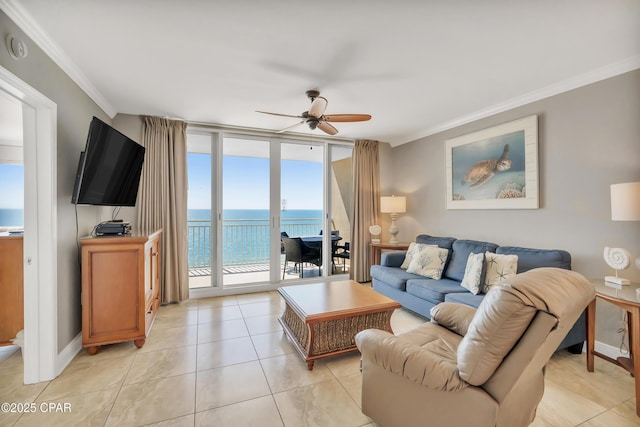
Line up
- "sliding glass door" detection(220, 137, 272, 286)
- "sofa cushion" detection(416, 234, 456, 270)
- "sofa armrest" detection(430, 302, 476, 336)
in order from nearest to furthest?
"sofa armrest" detection(430, 302, 476, 336) → "sofa cushion" detection(416, 234, 456, 270) → "sliding glass door" detection(220, 137, 272, 286)

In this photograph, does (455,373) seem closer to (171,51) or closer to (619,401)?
(619,401)

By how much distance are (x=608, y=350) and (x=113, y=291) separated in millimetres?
4302

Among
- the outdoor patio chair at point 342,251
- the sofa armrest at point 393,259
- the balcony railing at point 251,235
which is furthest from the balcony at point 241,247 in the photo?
the sofa armrest at point 393,259

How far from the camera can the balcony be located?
461 centimetres

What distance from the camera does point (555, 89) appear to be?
270cm

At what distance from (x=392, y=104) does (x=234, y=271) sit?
4.00 metres

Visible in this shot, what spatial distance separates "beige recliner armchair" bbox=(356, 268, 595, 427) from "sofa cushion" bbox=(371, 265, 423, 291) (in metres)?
1.78

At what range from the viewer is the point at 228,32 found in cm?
190

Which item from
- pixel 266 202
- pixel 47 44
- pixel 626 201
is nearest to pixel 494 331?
pixel 626 201

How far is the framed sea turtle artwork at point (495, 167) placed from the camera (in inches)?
116

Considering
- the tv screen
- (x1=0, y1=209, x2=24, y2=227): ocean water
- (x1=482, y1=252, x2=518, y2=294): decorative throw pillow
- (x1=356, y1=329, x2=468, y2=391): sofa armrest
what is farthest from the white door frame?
(x1=482, y1=252, x2=518, y2=294): decorative throw pillow

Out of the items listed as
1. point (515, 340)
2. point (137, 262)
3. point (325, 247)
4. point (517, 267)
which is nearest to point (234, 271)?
point (325, 247)

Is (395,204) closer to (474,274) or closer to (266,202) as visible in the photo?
(474,274)

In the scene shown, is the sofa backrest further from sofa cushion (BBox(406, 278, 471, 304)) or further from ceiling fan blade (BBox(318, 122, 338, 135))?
ceiling fan blade (BBox(318, 122, 338, 135))
